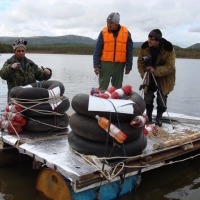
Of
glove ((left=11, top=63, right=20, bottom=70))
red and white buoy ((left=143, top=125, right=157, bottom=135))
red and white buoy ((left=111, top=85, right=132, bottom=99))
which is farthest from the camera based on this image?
glove ((left=11, top=63, right=20, bottom=70))

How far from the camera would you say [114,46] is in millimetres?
6961

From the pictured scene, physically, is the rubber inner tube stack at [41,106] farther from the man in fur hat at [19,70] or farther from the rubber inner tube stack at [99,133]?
the rubber inner tube stack at [99,133]

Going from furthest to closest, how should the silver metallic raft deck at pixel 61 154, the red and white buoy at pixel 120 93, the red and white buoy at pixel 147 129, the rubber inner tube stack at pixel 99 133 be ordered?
the red and white buoy at pixel 147 129, the red and white buoy at pixel 120 93, the rubber inner tube stack at pixel 99 133, the silver metallic raft deck at pixel 61 154

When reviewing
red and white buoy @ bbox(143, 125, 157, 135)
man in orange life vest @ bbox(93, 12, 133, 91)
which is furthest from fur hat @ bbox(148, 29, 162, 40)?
red and white buoy @ bbox(143, 125, 157, 135)

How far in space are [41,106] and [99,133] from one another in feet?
5.04

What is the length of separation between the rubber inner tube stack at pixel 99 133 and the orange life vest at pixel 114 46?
7.03 feet

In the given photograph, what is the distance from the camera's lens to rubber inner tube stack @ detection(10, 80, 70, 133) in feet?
19.2

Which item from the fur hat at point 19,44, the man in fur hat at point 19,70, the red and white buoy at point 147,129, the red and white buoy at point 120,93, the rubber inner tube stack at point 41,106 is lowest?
the red and white buoy at point 147,129

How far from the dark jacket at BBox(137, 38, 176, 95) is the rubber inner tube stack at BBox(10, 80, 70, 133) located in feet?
6.01

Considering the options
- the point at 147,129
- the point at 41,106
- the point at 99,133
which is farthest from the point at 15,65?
the point at 147,129

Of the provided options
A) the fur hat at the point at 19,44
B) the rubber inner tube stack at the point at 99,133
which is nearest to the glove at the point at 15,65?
the fur hat at the point at 19,44

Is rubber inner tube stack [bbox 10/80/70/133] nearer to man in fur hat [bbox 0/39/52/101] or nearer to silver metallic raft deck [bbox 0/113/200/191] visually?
silver metallic raft deck [bbox 0/113/200/191]

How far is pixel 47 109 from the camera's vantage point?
5922mm

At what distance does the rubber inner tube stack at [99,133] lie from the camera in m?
4.73
